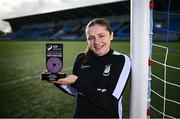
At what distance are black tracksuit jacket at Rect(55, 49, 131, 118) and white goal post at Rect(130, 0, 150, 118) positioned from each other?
1.8 inches

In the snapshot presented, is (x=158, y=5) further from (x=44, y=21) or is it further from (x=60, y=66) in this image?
(x=60, y=66)

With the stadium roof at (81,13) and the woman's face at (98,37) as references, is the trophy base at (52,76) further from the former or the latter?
the stadium roof at (81,13)

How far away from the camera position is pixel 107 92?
1425 mm

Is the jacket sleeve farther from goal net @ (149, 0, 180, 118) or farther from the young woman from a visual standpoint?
goal net @ (149, 0, 180, 118)

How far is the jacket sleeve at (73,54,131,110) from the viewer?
1.33 meters

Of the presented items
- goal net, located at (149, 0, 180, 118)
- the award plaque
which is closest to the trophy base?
the award plaque

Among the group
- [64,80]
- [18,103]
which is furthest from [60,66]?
[18,103]

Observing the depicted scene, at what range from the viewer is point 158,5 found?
12391 mm

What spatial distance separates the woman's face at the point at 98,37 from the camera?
4.59ft

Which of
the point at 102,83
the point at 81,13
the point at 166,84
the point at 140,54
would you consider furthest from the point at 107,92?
the point at 81,13

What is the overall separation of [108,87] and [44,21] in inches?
672

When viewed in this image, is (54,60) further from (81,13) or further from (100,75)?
(81,13)

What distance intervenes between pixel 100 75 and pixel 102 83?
37mm

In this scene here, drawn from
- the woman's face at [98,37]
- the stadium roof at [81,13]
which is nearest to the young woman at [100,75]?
the woman's face at [98,37]
